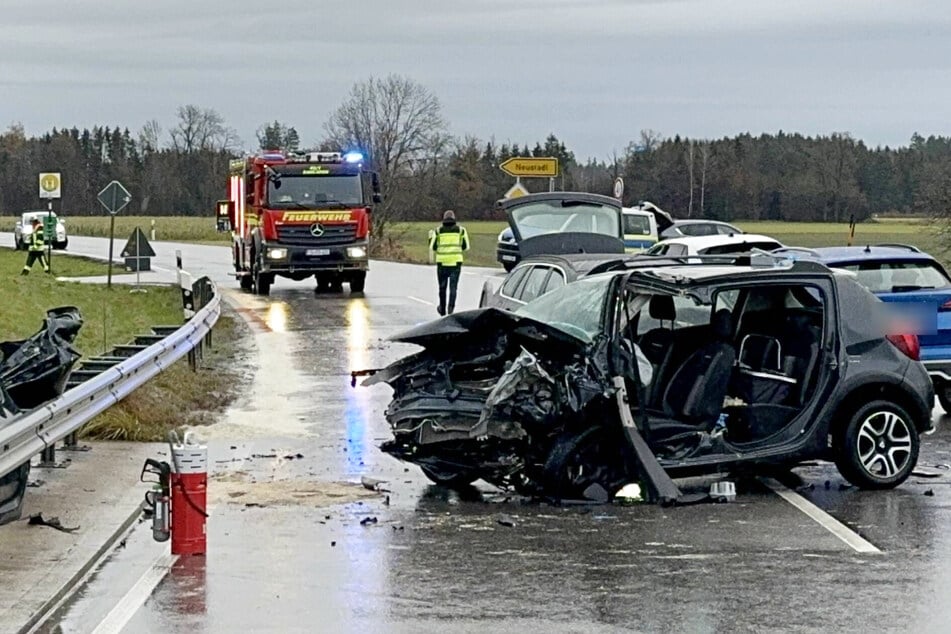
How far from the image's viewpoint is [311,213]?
3381 cm

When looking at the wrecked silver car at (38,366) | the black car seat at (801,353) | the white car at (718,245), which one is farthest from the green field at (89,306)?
the black car seat at (801,353)

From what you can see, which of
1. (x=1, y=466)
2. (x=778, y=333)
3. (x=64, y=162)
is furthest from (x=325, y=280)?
(x=64, y=162)

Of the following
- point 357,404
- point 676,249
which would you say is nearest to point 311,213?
point 676,249

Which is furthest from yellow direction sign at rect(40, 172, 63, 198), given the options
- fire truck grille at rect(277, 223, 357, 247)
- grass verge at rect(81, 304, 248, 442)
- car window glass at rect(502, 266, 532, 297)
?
car window glass at rect(502, 266, 532, 297)

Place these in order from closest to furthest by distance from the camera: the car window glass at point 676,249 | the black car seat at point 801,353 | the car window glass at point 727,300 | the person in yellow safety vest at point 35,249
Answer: the black car seat at point 801,353 → the car window glass at point 727,300 → the car window glass at point 676,249 → the person in yellow safety vest at point 35,249

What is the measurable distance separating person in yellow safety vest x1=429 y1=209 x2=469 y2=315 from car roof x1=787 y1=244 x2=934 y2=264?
11194 mm

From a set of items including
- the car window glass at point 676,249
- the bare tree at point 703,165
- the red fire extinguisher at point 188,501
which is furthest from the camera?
the bare tree at point 703,165

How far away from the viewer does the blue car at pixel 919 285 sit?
46.7 feet

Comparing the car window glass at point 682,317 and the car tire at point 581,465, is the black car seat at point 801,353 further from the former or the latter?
the car tire at point 581,465

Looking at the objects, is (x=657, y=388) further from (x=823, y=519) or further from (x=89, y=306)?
(x=89, y=306)

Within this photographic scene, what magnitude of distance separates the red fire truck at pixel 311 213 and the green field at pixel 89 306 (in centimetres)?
249

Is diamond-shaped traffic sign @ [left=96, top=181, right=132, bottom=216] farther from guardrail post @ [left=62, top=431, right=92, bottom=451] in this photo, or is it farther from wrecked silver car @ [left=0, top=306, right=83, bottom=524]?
wrecked silver car @ [left=0, top=306, right=83, bottom=524]

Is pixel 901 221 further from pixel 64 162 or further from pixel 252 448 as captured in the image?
pixel 64 162

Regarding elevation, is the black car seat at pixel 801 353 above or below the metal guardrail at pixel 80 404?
above
